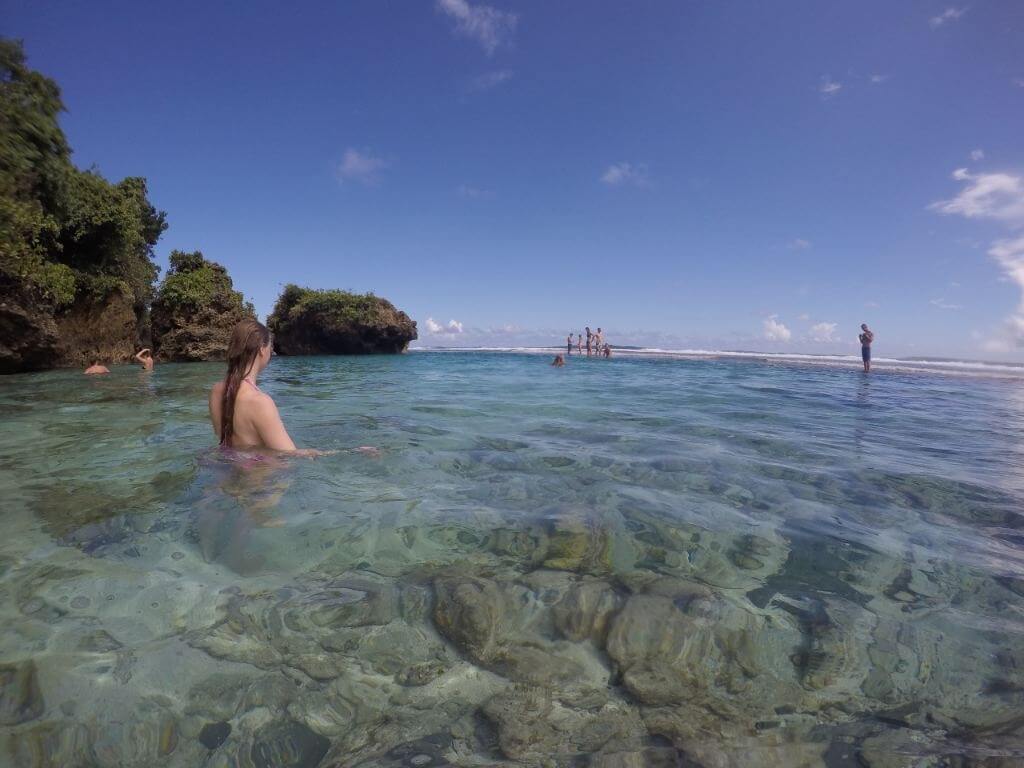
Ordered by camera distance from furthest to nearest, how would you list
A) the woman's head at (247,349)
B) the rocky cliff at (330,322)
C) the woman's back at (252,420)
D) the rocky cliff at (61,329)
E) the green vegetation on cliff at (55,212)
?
the rocky cliff at (330,322) < the rocky cliff at (61,329) < the green vegetation on cliff at (55,212) < the woman's back at (252,420) < the woman's head at (247,349)

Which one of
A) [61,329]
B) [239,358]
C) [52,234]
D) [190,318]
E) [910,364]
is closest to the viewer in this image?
[239,358]

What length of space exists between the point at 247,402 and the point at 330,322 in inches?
1515

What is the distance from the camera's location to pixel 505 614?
2152 millimetres

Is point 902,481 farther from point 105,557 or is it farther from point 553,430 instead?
point 105,557

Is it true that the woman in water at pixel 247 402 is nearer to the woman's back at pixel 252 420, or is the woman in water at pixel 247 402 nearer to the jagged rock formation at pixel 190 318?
the woman's back at pixel 252 420

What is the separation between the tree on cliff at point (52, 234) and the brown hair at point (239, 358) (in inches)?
262

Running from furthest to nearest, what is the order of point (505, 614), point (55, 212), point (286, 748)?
point (55, 212), point (505, 614), point (286, 748)

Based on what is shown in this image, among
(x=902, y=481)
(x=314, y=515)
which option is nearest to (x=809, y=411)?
(x=902, y=481)

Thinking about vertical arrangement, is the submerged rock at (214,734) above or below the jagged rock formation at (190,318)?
below

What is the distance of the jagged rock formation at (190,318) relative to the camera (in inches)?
1085

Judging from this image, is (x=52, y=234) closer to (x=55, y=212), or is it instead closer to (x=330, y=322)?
(x=55, y=212)

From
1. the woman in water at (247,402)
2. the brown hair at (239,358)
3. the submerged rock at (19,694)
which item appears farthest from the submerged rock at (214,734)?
the brown hair at (239,358)

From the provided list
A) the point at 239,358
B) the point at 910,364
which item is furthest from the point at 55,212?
the point at 910,364

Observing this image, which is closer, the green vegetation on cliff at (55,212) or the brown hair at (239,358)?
the brown hair at (239,358)
